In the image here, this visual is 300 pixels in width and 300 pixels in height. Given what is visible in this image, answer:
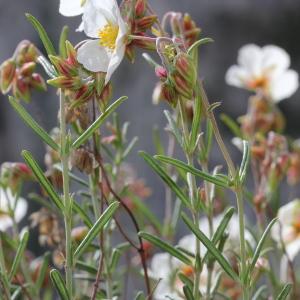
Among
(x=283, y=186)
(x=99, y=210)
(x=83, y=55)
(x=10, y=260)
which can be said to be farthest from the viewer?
(x=283, y=186)

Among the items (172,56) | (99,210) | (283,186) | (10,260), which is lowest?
(283,186)

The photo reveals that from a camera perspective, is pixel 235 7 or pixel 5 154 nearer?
pixel 5 154

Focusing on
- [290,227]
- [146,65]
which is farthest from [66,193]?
[146,65]

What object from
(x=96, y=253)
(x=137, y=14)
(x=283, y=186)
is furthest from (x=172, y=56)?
(x=283, y=186)

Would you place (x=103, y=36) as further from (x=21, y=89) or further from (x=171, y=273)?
(x=171, y=273)

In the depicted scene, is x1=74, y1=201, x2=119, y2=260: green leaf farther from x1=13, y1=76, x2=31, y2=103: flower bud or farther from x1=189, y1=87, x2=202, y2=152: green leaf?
x1=13, y1=76, x2=31, y2=103: flower bud

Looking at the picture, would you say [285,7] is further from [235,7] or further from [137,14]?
[137,14]

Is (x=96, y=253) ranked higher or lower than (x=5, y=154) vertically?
higher
